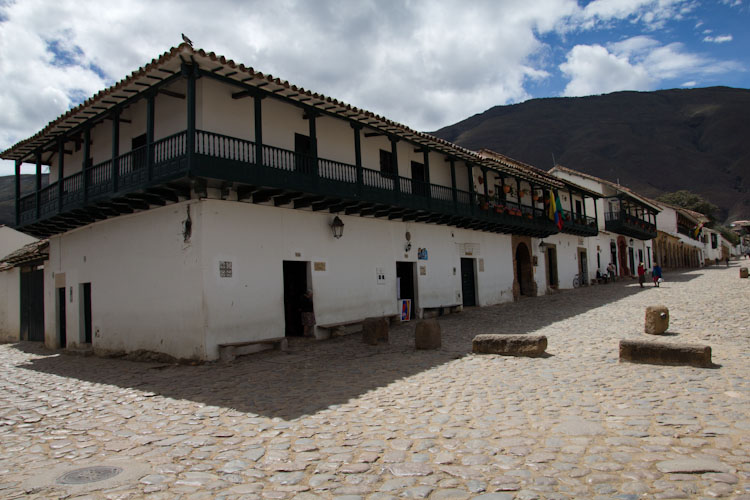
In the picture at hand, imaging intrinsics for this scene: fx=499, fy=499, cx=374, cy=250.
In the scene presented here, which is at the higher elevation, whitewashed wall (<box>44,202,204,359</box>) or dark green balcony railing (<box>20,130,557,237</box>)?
dark green balcony railing (<box>20,130,557,237</box>)

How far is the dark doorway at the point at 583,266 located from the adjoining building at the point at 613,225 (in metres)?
0.48

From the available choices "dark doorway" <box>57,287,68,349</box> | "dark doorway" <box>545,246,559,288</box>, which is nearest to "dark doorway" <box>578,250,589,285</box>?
"dark doorway" <box>545,246,559,288</box>

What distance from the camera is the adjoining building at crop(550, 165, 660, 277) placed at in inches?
1178

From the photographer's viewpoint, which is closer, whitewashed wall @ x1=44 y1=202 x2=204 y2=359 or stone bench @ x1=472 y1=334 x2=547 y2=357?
stone bench @ x1=472 y1=334 x2=547 y2=357

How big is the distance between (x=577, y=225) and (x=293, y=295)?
57.3 feet

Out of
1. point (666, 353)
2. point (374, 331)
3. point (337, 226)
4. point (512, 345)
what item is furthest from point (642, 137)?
point (666, 353)

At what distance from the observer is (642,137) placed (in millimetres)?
89250

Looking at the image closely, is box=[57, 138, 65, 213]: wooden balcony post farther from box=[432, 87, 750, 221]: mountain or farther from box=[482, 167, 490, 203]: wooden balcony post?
box=[432, 87, 750, 221]: mountain

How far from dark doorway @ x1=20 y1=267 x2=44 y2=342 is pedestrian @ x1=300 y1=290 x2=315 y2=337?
9.64 m

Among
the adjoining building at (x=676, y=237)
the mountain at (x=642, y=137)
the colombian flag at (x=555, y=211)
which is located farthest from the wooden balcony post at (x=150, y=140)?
the mountain at (x=642, y=137)

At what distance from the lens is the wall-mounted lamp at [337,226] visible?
40.9ft

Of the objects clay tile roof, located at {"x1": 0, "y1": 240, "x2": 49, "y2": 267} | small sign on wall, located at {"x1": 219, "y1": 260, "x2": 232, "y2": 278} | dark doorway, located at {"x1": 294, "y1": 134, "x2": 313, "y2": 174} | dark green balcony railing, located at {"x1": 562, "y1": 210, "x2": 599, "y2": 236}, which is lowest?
small sign on wall, located at {"x1": 219, "y1": 260, "x2": 232, "y2": 278}

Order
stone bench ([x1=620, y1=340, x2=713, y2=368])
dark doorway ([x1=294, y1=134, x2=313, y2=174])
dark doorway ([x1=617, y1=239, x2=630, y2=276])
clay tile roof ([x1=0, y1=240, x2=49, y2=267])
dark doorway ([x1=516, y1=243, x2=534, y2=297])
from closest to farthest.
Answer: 1. stone bench ([x1=620, y1=340, x2=713, y2=368])
2. dark doorway ([x1=294, y1=134, x2=313, y2=174])
3. clay tile roof ([x1=0, y1=240, x2=49, y2=267])
4. dark doorway ([x1=516, y1=243, x2=534, y2=297])
5. dark doorway ([x1=617, y1=239, x2=630, y2=276])

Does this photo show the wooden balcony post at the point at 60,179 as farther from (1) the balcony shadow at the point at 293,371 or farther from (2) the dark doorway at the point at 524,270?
(2) the dark doorway at the point at 524,270
